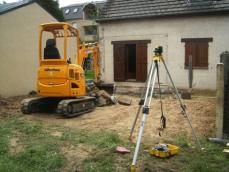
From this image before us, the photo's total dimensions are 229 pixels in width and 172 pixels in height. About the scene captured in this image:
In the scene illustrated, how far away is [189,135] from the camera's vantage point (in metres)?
8.68

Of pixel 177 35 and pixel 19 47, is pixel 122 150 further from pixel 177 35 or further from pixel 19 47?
pixel 19 47

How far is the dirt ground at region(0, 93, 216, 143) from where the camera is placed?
30.4ft

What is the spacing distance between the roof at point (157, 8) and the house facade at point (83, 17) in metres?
25.7

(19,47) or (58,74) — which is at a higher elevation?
(19,47)

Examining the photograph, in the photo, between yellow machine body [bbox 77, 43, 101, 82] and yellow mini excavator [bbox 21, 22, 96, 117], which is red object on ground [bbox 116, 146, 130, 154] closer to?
yellow mini excavator [bbox 21, 22, 96, 117]

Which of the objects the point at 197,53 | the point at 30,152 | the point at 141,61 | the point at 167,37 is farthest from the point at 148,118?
the point at 141,61

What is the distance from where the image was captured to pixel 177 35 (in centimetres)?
1769

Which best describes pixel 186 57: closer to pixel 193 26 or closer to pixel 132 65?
pixel 193 26

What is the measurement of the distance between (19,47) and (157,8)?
265 inches

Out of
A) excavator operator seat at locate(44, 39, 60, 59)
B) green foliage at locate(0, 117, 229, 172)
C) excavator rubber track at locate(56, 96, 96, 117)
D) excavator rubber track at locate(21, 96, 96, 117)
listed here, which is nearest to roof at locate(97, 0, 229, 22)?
excavator rubber track at locate(21, 96, 96, 117)

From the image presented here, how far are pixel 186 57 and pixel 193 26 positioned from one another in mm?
1435

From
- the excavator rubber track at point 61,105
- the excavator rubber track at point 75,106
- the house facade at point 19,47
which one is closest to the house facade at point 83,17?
the house facade at point 19,47

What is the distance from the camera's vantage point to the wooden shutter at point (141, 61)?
18.7 meters

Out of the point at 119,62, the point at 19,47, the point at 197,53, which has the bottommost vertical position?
the point at 119,62
